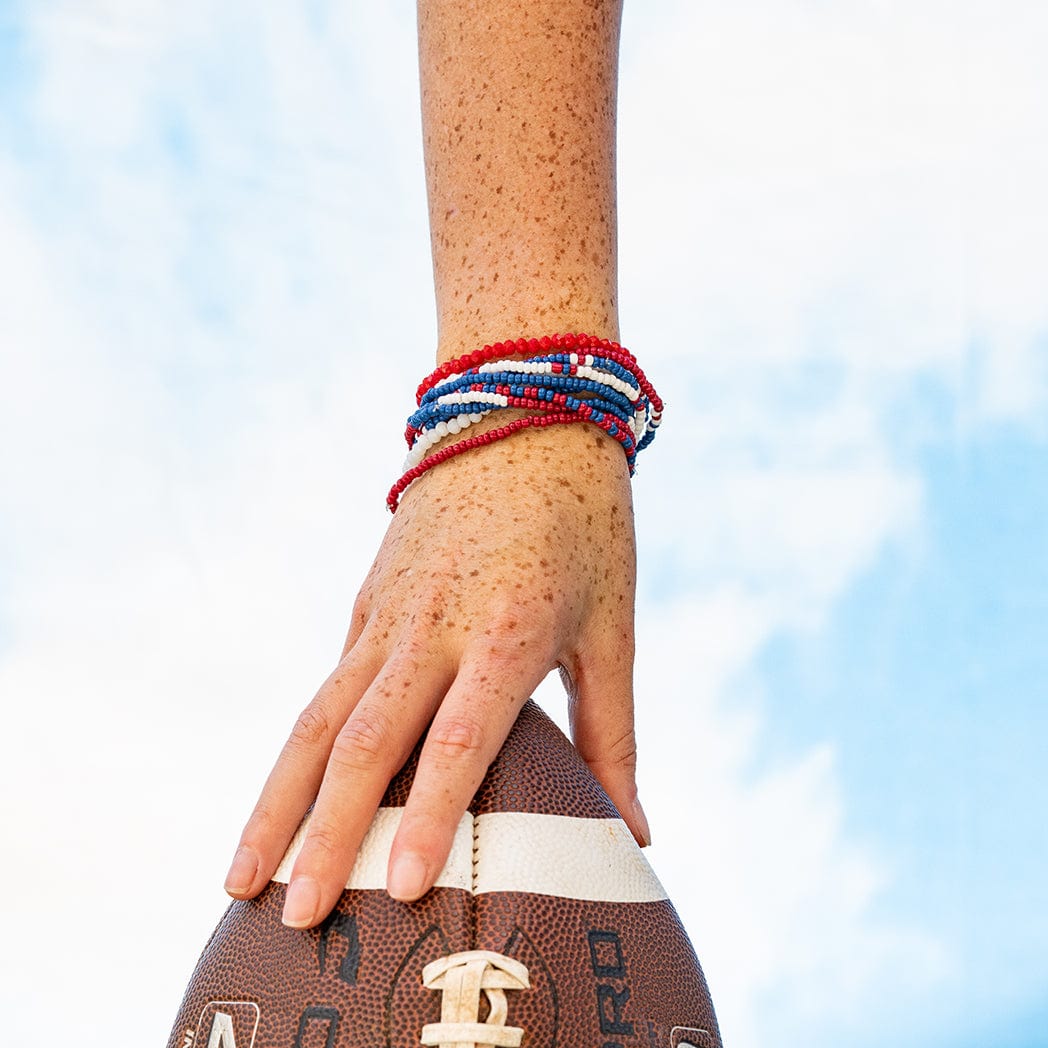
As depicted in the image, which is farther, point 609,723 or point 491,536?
point 609,723

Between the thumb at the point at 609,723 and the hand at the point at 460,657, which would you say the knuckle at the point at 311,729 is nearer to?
the hand at the point at 460,657

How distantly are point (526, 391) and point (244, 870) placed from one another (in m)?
0.71

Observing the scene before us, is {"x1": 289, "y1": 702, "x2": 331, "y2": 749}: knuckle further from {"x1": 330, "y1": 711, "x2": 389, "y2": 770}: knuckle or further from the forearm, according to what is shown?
the forearm

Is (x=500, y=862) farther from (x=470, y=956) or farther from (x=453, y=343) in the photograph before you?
(x=453, y=343)

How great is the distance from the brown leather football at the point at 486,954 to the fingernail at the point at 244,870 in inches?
1.2

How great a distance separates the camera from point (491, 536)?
65.9 inches

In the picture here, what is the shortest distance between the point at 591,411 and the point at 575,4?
675 mm

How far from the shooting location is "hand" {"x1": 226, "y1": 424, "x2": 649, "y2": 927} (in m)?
1.46

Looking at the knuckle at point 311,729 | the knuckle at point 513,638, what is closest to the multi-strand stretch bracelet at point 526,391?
the knuckle at point 513,638

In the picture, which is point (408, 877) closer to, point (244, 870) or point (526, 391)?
point (244, 870)

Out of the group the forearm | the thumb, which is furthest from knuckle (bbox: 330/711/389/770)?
the forearm

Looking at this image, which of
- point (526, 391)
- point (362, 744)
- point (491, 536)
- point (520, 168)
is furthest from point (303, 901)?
point (520, 168)

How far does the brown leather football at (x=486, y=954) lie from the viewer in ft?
4.53

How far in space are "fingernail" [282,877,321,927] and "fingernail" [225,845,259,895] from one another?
0.37ft
